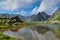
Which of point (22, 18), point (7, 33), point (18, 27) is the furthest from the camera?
point (22, 18)

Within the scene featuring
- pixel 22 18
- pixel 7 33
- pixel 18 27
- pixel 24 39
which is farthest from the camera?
pixel 22 18

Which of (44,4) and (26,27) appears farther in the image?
(44,4)

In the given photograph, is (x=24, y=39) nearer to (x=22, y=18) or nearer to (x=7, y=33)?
(x=7, y=33)

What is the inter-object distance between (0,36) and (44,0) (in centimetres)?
498

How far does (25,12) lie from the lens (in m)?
13.2

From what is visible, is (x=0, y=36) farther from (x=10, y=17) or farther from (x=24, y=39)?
(x=10, y=17)

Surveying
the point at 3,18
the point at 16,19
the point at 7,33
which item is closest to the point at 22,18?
the point at 16,19

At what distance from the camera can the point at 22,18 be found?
44.9 ft

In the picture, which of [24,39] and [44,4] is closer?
[24,39]

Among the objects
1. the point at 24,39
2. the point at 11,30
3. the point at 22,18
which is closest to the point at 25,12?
the point at 22,18

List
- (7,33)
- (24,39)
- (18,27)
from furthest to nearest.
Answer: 1. (18,27)
2. (7,33)
3. (24,39)

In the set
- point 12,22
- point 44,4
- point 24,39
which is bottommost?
point 24,39

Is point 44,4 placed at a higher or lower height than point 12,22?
higher

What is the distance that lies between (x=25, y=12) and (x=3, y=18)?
201 centimetres
